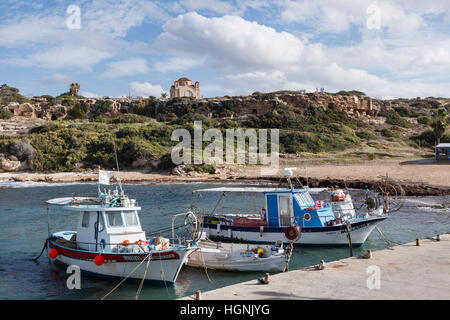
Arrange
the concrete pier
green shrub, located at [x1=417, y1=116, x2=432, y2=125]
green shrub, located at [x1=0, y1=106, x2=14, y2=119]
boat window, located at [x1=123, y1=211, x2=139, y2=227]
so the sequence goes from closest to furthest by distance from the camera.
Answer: the concrete pier, boat window, located at [x1=123, y1=211, x2=139, y2=227], green shrub, located at [x1=0, y1=106, x2=14, y2=119], green shrub, located at [x1=417, y1=116, x2=432, y2=125]

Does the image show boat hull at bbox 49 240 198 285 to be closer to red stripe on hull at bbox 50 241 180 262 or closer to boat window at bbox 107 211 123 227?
red stripe on hull at bbox 50 241 180 262

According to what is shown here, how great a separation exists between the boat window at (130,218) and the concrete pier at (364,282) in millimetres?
6218

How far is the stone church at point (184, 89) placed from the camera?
361 ft

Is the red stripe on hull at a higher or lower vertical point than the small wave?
lower

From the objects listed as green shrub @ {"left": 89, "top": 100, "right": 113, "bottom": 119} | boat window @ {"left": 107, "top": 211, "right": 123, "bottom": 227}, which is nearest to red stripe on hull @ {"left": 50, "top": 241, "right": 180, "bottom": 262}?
boat window @ {"left": 107, "top": 211, "right": 123, "bottom": 227}

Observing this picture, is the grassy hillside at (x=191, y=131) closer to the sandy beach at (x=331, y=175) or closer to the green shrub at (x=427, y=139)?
the green shrub at (x=427, y=139)

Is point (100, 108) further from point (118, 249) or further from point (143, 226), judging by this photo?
→ point (118, 249)

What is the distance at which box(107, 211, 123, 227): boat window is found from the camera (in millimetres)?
15853

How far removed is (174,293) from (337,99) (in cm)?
8185

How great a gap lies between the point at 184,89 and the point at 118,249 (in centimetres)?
9793

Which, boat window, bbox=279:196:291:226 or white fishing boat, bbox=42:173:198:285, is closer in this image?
white fishing boat, bbox=42:173:198:285

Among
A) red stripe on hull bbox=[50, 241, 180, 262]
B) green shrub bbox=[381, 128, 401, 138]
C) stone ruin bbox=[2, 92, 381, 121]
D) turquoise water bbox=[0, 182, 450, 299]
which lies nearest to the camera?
red stripe on hull bbox=[50, 241, 180, 262]

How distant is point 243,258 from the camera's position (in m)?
16.1

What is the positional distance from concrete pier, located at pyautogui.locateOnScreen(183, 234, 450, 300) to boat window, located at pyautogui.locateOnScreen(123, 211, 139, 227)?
6.22 m
